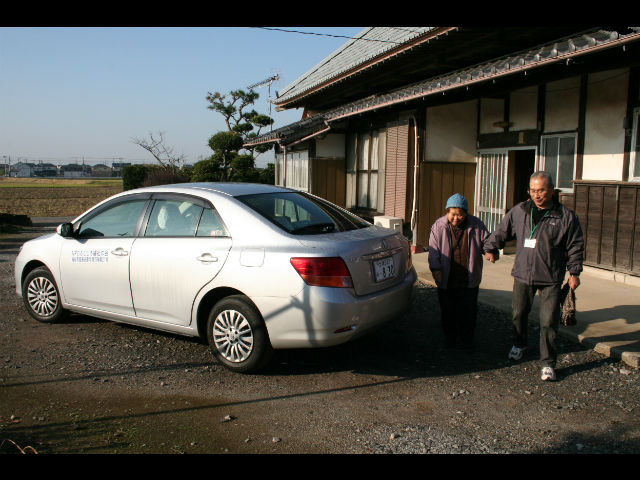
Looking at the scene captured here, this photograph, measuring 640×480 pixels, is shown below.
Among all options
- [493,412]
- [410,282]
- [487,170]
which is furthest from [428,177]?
[493,412]

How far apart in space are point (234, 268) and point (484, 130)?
24.3 feet

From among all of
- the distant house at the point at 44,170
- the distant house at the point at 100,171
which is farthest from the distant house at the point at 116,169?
the distant house at the point at 44,170

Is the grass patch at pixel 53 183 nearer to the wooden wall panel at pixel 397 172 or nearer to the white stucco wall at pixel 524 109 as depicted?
the wooden wall panel at pixel 397 172

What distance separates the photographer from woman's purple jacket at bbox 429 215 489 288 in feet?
15.4

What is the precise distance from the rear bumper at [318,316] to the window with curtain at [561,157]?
17.9 ft

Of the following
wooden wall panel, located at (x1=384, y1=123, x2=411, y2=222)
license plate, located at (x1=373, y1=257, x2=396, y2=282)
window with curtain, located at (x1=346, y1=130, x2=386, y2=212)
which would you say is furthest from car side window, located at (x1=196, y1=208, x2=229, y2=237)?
window with curtain, located at (x1=346, y1=130, x2=386, y2=212)

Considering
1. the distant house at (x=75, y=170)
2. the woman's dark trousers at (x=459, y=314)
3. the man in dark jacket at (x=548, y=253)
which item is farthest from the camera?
the distant house at (x=75, y=170)

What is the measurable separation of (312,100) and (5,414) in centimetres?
1422

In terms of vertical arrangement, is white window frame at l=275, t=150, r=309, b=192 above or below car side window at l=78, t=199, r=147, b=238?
above

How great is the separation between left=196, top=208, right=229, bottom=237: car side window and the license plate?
129 centimetres

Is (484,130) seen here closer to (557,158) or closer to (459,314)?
(557,158)

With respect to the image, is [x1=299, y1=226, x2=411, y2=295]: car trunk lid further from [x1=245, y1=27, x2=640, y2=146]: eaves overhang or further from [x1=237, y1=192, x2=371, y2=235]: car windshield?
[x1=245, y1=27, x2=640, y2=146]: eaves overhang

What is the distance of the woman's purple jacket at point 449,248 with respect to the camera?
470 centimetres
